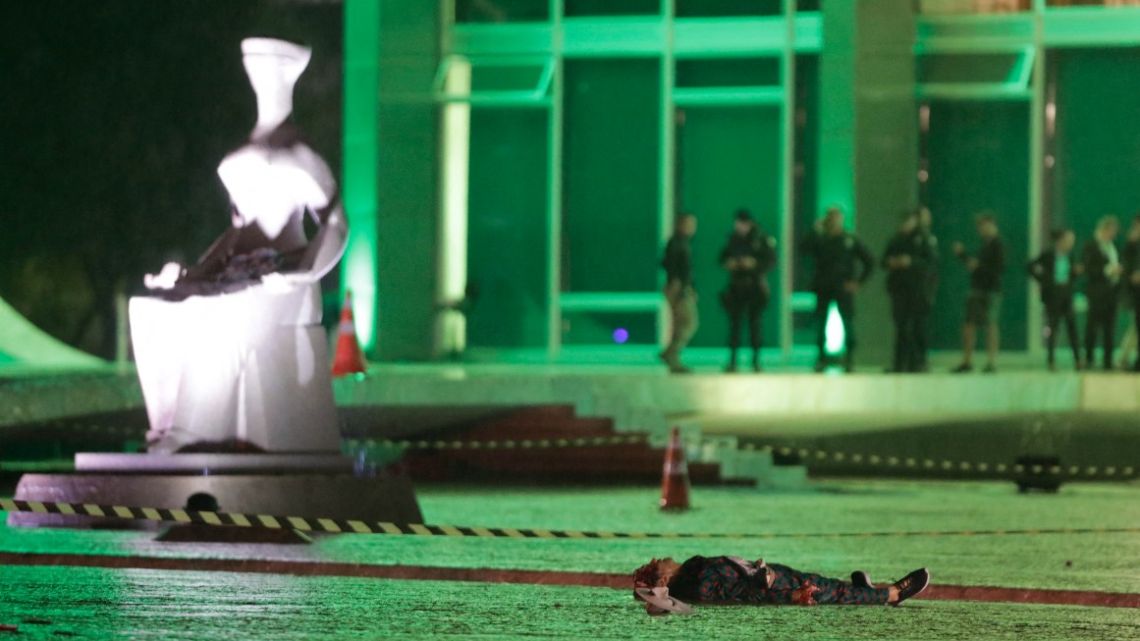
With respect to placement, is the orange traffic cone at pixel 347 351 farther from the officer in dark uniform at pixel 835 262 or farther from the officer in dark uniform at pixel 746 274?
the officer in dark uniform at pixel 835 262

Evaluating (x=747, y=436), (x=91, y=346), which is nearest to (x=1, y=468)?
(x=91, y=346)

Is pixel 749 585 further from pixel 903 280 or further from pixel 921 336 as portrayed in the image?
pixel 921 336

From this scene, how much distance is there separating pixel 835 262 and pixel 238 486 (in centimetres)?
907

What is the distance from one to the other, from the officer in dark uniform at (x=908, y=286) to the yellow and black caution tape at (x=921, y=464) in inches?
40.5

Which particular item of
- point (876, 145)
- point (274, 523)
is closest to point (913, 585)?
point (274, 523)

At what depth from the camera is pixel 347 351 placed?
20.9 metres

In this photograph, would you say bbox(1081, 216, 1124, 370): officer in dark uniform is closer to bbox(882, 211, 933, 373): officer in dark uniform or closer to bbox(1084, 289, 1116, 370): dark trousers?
bbox(1084, 289, 1116, 370): dark trousers

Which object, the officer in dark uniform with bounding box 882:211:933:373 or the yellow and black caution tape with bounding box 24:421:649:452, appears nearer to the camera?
the yellow and black caution tape with bounding box 24:421:649:452

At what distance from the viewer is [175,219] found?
23.5 meters

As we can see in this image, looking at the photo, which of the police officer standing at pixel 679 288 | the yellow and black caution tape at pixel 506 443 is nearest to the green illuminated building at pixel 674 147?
the police officer standing at pixel 679 288

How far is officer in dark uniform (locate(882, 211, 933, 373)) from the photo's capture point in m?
20.8

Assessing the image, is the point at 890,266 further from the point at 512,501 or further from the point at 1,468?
the point at 1,468

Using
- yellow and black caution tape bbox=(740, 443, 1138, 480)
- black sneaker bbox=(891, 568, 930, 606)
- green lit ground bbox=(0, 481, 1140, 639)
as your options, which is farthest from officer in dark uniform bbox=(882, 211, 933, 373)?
black sneaker bbox=(891, 568, 930, 606)

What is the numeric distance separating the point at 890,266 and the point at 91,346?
920cm
